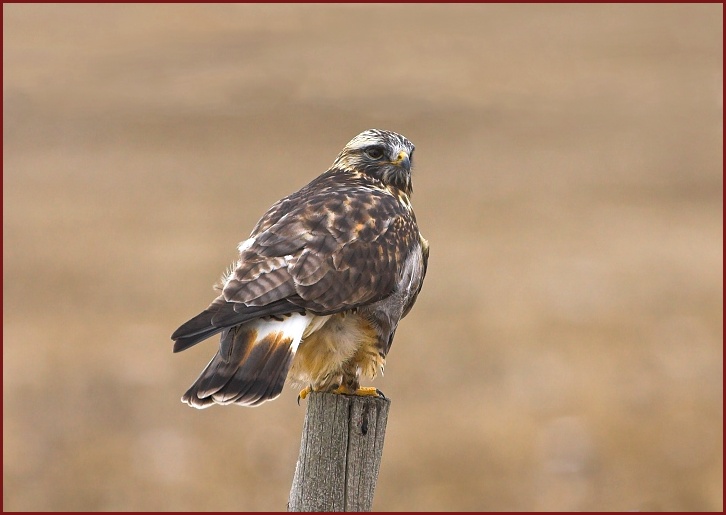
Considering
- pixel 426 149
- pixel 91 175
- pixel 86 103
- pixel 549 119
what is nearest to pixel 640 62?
pixel 549 119

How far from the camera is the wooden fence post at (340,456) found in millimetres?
4812

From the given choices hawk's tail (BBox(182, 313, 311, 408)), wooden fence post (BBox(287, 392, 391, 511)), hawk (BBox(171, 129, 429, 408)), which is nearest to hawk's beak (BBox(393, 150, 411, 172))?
hawk (BBox(171, 129, 429, 408))

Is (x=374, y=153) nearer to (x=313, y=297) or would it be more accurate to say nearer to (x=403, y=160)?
(x=403, y=160)

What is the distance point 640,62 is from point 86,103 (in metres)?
18.1

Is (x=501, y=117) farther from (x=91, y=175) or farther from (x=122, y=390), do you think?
(x=122, y=390)

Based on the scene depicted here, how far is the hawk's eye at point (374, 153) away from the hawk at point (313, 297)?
0.36m

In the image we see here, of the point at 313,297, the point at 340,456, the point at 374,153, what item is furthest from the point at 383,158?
the point at 340,456

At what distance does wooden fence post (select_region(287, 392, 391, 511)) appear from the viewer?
4812 millimetres

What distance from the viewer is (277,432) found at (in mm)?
11164

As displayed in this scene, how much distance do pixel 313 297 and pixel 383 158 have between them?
167 centimetres

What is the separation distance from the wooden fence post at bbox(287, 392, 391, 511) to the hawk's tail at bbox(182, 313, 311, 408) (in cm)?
23

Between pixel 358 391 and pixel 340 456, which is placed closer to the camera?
pixel 340 456

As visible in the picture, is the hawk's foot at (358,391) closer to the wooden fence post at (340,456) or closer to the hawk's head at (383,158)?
the wooden fence post at (340,456)

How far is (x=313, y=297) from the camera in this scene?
521 centimetres
